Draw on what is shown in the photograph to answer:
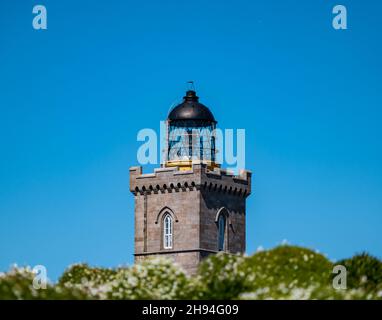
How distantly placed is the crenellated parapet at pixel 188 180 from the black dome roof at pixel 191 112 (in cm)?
272

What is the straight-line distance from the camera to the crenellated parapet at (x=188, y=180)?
92.2 meters

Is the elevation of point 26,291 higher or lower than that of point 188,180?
lower

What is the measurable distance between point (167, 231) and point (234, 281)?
33.9 meters

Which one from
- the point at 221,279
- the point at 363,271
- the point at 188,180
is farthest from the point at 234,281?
the point at 188,180

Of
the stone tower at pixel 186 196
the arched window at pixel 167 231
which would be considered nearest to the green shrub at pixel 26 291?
the stone tower at pixel 186 196

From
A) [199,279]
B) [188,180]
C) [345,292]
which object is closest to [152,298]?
[199,279]

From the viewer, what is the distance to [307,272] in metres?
62.3

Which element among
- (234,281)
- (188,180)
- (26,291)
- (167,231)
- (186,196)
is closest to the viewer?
(26,291)

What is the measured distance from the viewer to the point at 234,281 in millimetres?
59281

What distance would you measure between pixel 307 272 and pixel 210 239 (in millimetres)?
30694

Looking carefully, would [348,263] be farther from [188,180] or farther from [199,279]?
[188,180]

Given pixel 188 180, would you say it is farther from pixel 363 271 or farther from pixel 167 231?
pixel 363 271

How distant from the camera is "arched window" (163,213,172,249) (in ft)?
305

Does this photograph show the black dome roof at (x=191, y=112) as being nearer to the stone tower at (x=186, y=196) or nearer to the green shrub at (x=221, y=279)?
the stone tower at (x=186, y=196)
